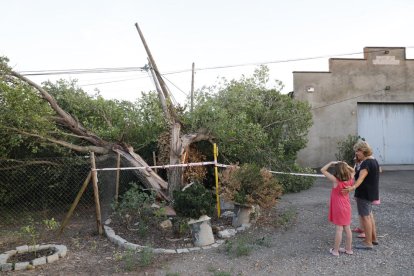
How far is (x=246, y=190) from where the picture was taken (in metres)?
7.01

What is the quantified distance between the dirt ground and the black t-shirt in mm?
771

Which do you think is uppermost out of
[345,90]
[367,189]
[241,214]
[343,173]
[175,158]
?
[345,90]

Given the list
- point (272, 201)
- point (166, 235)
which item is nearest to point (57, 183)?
point (166, 235)

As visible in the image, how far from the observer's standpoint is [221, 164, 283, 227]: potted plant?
689 cm

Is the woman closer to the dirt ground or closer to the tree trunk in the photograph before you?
the dirt ground

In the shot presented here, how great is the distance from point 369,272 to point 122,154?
5.99m

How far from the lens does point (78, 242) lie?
673 cm

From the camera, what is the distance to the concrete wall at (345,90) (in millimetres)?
16969

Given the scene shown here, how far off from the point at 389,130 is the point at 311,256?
14152 millimetres

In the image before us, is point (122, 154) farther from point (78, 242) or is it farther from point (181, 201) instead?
point (181, 201)

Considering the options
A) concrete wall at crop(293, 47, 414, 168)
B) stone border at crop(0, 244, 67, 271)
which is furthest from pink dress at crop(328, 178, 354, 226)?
concrete wall at crop(293, 47, 414, 168)

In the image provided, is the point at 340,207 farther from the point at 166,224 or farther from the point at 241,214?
the point at 166,224

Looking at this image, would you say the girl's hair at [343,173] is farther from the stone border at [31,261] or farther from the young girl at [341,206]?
the stone border at [31,261]

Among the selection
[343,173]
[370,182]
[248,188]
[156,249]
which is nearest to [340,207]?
[343,173]
